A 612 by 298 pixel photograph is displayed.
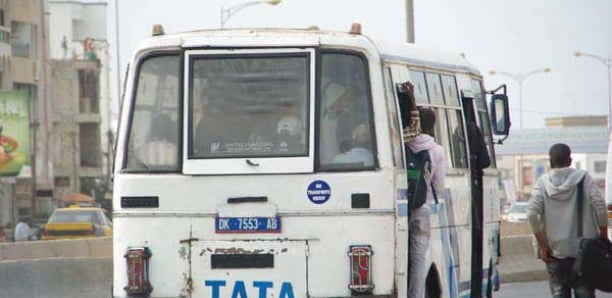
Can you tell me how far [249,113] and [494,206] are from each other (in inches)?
188

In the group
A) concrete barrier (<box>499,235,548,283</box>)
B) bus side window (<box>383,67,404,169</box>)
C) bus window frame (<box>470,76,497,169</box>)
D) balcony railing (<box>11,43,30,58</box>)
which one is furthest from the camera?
balcony railing (<box>11,43,30,58</box>)

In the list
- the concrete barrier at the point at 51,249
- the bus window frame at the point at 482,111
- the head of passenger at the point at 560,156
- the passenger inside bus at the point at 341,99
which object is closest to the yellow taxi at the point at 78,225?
the concrete barrier at the point at 51,249

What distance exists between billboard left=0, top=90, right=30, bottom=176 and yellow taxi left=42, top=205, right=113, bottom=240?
24.0 meters

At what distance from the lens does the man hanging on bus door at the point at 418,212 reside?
12.9 metres

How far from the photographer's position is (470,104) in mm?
15859

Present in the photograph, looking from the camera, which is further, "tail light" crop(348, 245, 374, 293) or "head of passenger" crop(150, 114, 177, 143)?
"head of passenger" crop(150, 114, 177, 143)

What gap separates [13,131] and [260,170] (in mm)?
58336

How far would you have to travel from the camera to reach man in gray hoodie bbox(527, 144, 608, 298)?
1397cm

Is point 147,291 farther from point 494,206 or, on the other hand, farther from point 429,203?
point 494,206

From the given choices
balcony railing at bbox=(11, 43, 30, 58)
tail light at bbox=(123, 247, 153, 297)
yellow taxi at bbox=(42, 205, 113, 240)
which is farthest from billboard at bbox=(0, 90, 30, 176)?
tail light at bbox=(123, 247, 153, 297)

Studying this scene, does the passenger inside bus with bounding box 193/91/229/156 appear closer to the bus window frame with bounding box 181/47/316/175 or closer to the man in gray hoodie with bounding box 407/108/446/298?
the bus window frame with bounding box 181/47/316/175

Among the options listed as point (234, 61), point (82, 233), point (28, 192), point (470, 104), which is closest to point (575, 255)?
point (470, 104)

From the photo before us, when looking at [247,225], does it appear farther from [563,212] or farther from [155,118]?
[563,212]

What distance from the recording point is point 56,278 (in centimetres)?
2220
